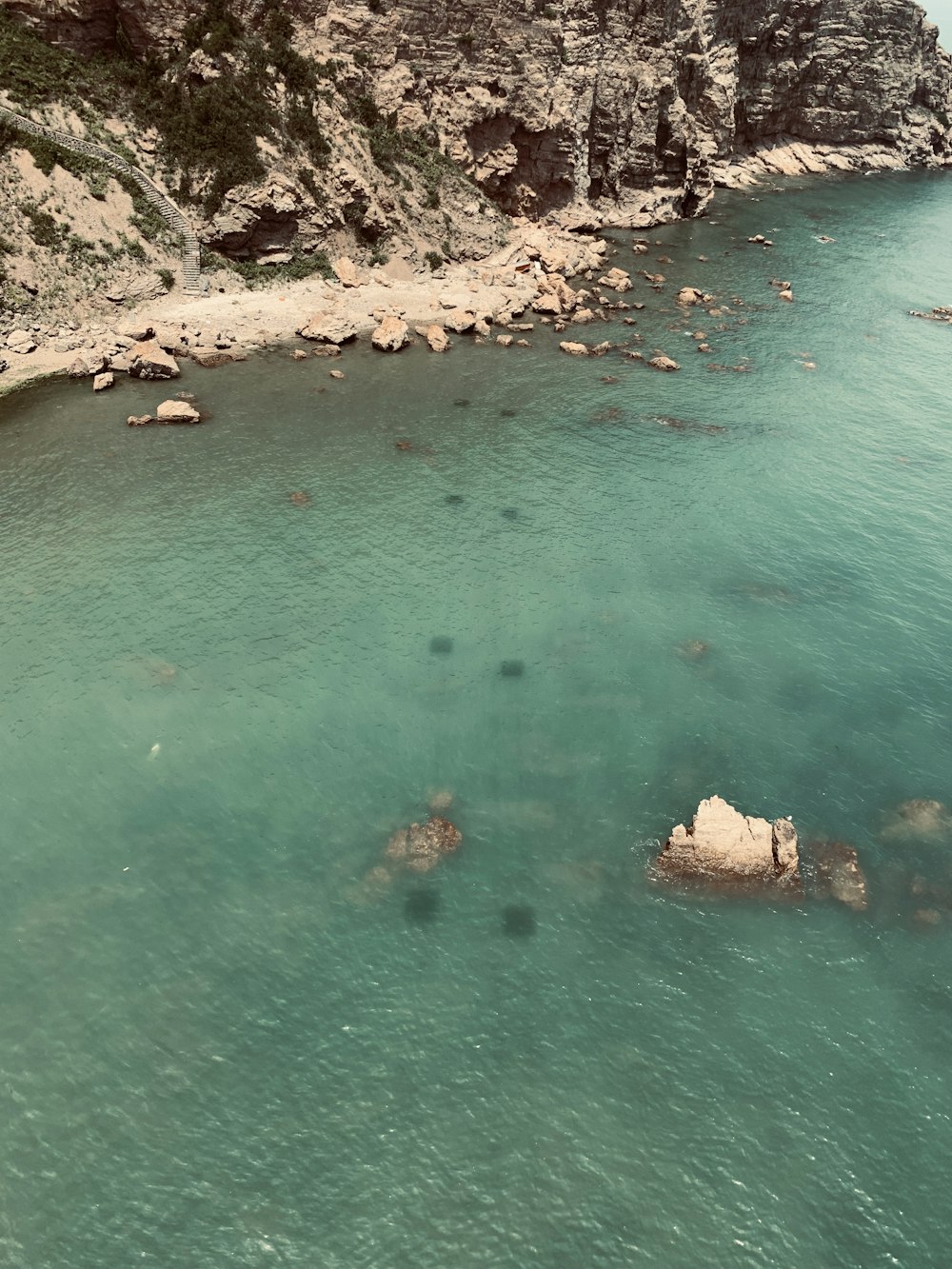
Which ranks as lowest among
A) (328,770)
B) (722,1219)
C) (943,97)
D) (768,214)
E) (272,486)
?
(722,1219)

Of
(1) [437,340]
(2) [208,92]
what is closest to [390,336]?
(1) [437,340]

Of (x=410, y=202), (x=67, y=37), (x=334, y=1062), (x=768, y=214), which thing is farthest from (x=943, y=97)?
(x=334, y=1062)

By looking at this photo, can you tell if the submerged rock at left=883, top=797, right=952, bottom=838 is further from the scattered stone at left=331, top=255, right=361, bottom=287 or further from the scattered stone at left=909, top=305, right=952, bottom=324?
the scattered stone at left=909, top=305, right=952, bottom=324

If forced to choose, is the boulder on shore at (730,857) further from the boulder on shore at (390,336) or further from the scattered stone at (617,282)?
the scattered stone at (617,282)

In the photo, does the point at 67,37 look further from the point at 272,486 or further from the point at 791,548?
the point at 791,548

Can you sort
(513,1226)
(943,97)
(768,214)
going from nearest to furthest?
(513,1226) < (768,214) < (943,97)

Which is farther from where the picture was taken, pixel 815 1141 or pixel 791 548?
pixel 791 548

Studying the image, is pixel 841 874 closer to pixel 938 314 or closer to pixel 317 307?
pixel 317 307
